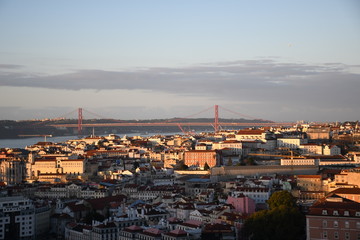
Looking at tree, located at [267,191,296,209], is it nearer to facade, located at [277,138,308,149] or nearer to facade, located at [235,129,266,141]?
facade, located at [277,138,308,149]

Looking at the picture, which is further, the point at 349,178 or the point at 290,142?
the point at 290,142

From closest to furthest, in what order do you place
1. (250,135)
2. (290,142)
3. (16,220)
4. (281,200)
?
(281,200) < (16,220) < (290,142) < (250,135)

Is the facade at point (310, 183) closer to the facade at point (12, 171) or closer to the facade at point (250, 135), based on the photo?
the facade at point (12, 171)

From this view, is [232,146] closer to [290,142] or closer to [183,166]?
[290,142]

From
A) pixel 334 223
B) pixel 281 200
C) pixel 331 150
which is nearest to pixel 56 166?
pixel 331 150

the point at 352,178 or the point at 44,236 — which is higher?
the point at 352,178

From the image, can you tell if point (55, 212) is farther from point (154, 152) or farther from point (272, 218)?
point (154, 152)

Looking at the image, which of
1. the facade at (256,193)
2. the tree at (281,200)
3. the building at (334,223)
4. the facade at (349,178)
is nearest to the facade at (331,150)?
the facade at (349,178)

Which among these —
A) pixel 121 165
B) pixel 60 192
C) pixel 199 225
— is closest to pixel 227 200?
pixel 199 225
